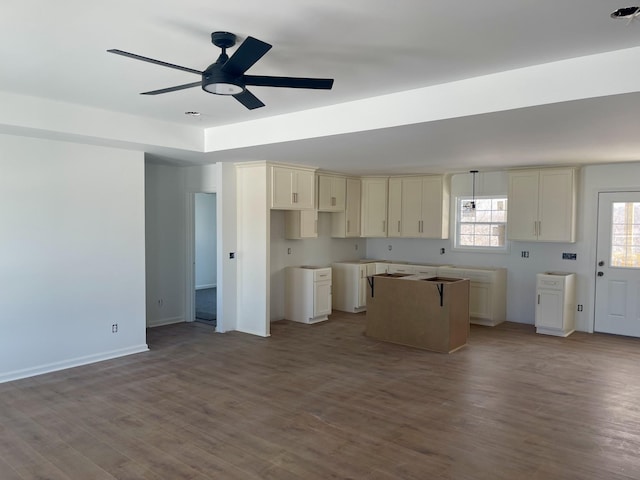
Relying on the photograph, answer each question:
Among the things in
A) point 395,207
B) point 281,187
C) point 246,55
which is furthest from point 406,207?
point 246,55

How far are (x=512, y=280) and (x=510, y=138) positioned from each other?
139 inches

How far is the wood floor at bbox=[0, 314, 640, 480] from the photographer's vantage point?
3.04 meters

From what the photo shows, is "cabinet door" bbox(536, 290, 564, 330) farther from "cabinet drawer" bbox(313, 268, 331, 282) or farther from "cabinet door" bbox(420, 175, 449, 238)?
"cabinet drawer" bbox(313, 268, 331, 282)

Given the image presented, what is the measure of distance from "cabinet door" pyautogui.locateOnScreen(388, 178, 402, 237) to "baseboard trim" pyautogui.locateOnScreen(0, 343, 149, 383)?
4537 mm

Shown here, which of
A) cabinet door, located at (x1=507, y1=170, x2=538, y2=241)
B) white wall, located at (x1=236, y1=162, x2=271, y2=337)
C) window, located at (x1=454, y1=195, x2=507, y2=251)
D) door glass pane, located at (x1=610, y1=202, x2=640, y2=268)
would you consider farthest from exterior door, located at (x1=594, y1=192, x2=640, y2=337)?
white wall, located at (x1=236, y1=162, x2=271, y2=337)

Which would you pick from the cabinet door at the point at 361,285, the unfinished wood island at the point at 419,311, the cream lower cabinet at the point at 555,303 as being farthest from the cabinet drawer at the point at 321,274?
the cream lower cabinet at the point at 555,303

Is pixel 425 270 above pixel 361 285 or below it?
above

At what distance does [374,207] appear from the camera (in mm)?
Result: 8445

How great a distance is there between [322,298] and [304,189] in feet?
5.69

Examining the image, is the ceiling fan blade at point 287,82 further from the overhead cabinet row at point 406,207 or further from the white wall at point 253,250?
the overhead cabinet row at point 406,207

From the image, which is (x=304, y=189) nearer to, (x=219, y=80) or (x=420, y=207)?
(x=420, y=207)

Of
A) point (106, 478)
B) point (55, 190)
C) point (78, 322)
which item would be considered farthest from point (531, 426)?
point (55, 190)

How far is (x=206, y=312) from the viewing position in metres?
8.03

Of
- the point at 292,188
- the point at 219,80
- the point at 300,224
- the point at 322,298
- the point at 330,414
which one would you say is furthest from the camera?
the point at 322,298
